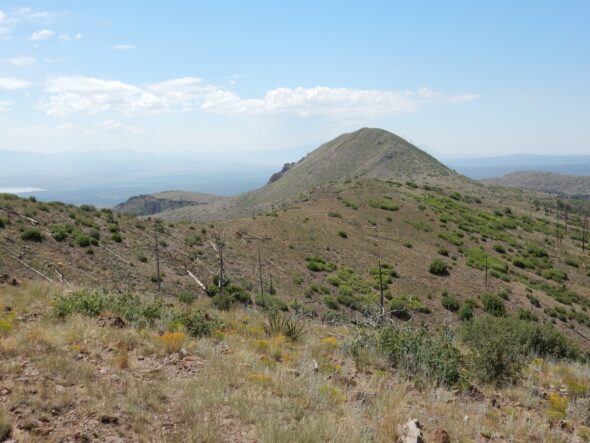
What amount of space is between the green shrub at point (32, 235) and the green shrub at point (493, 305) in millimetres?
23646

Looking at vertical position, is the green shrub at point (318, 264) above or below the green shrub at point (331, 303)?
above

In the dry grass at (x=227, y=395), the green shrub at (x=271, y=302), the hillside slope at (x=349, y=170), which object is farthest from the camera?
the hillside slope at (x=349, y=170)

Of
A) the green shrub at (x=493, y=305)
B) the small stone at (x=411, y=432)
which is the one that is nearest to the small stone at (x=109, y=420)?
the small stone at (x=411, y=432)

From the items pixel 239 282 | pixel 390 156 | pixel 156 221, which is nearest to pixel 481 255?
pixel 239 282

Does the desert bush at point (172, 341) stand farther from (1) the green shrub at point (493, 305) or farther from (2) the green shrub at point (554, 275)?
(2) the green shrub at point (554, 275)

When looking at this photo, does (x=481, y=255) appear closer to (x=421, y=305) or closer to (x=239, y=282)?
(x=421, y=305)

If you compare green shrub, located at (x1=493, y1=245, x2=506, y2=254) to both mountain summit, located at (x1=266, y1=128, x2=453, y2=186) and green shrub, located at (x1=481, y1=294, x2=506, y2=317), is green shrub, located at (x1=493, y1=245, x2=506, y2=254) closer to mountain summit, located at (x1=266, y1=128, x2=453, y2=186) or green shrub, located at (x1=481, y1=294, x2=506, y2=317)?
green shrub, located at (x1=481, y1=294, x2=506, y2=317)

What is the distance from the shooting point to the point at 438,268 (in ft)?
96.2

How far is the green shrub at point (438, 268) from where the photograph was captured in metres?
29.2

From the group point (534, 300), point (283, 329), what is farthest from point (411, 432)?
point (534, 300)

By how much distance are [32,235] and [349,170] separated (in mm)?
88210

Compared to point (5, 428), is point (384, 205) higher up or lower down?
lower down

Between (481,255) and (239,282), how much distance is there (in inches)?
881

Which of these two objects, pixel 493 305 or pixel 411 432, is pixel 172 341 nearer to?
pixel 411 432
